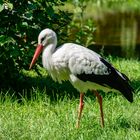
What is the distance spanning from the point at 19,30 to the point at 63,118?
1.81m

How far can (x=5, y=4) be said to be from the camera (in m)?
8.14

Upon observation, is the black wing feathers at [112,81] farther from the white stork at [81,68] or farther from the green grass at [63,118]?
the green grass at [63,118]

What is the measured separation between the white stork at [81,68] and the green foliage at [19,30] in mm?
1365

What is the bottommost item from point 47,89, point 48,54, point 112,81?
point 47,89

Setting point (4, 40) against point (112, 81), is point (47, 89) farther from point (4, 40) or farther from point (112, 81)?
point (112, 81)

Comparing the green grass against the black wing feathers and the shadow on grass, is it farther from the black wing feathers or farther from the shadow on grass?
the black wing feathers

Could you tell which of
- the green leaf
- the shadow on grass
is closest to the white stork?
the green leaf

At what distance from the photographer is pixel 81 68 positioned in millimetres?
6633

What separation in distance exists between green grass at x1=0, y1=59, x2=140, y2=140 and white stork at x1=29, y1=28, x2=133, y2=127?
0.73ft

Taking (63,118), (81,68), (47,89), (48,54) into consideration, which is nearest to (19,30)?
(47,89)

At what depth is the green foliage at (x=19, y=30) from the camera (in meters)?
8.20

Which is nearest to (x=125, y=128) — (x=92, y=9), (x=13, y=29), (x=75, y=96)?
(x=75, y=96)

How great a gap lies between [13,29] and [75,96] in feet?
4.11

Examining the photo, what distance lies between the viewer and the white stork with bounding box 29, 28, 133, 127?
6.62 metres
